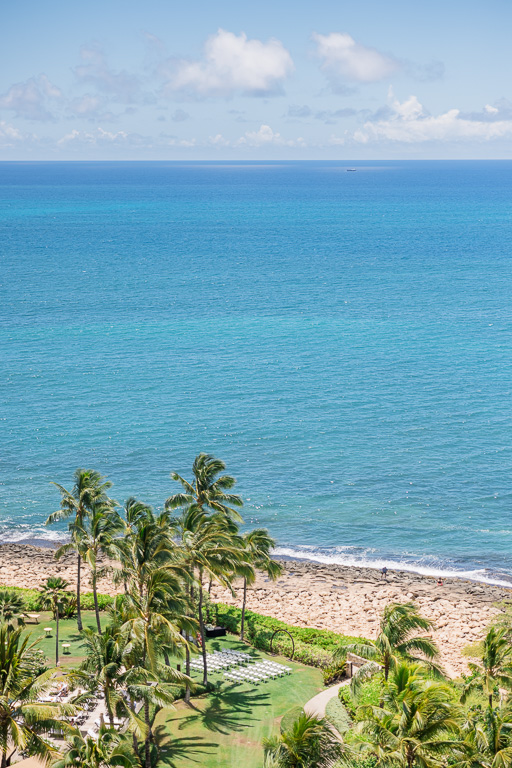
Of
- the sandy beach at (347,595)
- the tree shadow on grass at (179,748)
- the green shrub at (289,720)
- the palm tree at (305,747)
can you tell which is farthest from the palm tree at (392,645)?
the sandy beach at (347,595)

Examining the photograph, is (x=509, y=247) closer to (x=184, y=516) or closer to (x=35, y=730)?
(x=184, y=516)

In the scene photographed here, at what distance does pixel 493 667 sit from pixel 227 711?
1204 cm

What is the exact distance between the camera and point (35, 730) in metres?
23.9

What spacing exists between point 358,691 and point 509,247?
149 m

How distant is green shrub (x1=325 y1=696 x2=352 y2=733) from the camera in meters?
31.5

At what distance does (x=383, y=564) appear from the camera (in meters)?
53.8

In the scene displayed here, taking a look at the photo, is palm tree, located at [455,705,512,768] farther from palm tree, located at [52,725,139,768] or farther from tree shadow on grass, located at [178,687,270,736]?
tree shadow on grass, located at [178,687,270,736]

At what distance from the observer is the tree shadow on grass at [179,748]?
102 feet

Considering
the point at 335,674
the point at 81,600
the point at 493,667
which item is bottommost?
the point at 81,600

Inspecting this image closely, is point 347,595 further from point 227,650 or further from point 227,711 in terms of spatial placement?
point 227,711

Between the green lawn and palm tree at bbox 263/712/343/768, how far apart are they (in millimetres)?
6971

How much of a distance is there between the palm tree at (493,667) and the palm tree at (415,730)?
3847 mm

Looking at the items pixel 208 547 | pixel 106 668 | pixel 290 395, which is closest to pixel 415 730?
pixel 106 668

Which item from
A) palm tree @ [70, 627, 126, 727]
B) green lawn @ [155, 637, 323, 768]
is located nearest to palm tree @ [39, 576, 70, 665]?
green lawn @ [155, 637, 323, 768]
